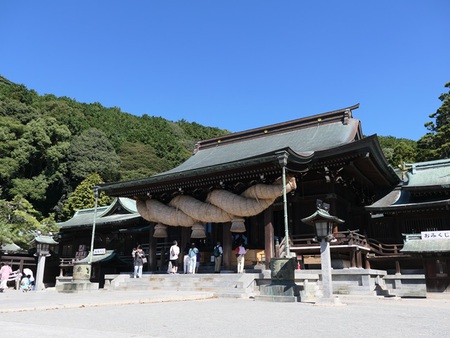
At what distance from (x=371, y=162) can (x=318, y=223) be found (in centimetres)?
666

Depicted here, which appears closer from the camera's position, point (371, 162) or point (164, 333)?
point (164, 333)

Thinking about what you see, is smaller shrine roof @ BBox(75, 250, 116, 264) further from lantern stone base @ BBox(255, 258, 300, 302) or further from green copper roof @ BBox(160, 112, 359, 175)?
lantern stone base @ BBox(255, 258, 300, 302)

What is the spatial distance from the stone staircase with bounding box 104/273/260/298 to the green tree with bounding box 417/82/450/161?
2647cm

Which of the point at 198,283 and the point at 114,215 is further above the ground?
the point at 114,215

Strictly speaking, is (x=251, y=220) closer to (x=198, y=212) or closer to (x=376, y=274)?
(x=198, y=212)

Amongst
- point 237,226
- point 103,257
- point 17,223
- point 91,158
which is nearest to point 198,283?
point 237,226

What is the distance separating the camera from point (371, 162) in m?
16.5

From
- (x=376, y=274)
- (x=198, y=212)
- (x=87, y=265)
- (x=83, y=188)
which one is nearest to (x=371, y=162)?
(x=376, y=274)

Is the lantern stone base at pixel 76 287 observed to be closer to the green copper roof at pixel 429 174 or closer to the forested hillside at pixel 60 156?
the forested hillside at pixel 60 156

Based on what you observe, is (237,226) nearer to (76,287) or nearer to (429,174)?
(76,287)

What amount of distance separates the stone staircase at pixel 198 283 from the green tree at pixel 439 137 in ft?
86.8

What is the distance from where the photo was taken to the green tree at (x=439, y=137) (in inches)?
1297

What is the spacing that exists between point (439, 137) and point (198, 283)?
1152 inches

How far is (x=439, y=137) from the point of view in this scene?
34094 millimetres
